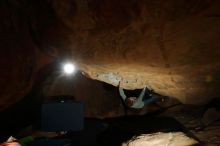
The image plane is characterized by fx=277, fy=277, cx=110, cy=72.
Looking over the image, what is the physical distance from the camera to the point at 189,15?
10.9 ft

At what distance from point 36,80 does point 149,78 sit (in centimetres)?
265

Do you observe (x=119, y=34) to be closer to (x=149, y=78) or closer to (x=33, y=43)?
(x=149, y=78)

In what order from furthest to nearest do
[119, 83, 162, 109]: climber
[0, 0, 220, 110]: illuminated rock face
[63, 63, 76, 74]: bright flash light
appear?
1. [119, 83, 162, 109]: climber
2. [63, 63, 76, 74]: bright flash light
3. [0, 0, 220, 110]: illuminated rock face

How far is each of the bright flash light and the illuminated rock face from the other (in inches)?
9.7

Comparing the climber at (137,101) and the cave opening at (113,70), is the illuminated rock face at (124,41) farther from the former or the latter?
the climber at (137,101)

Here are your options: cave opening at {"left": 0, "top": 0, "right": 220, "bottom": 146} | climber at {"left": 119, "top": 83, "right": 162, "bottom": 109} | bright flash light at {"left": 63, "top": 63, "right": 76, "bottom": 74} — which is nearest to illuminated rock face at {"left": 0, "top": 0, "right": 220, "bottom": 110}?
cave opening at {"left": 0, "top": 0, "right": 220, "bottom": 146}

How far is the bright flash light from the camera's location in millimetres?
5894

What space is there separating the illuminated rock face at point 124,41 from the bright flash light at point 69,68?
25 centimetres

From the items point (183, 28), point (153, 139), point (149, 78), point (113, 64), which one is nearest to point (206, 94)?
point (149, 78)

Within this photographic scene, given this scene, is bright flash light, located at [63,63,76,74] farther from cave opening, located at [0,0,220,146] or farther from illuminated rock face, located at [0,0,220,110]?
illuminated rock face, located at [0,0,220,110]

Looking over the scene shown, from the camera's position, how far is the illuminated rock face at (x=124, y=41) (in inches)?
138

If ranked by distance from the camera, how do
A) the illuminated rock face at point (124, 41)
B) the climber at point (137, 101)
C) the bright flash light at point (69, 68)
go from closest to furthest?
the illuminated rock face at point (124, 41)
the bright flash light at point (69, 68)
the climber at point (137, 101)

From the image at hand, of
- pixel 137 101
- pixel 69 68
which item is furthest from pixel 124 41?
pixel 137 101

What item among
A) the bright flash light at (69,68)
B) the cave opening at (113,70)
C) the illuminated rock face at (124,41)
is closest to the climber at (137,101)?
the cave opening at (113,70)
